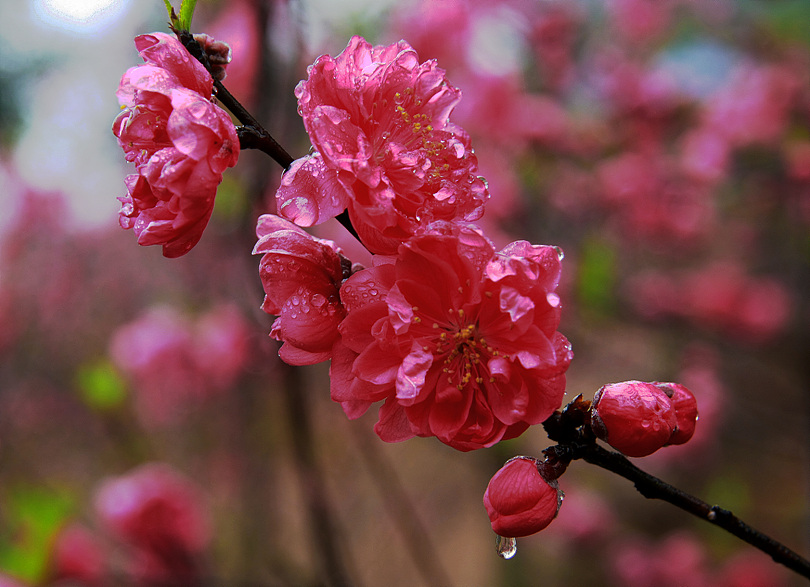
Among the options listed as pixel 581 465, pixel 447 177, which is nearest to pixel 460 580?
pixel 581 465

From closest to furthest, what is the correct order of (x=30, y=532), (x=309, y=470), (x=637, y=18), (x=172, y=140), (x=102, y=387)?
1. (x=172, y=140)
2. (x=309, y=470)
3. (x=30, y=532)
4. (x=102, y=387)
5. (x=637, y=18)

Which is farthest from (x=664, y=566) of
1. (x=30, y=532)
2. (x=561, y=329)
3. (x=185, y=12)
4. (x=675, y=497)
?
Answer: (x=185, y=12)

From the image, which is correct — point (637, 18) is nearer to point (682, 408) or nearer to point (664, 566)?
point (664, 566)

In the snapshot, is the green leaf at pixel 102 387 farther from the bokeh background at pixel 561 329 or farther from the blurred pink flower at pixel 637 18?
the blurred pink flower at pixel 637 18

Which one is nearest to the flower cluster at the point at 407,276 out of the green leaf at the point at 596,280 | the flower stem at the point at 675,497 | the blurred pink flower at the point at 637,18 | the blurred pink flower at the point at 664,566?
the flower stem at the point at 675,497

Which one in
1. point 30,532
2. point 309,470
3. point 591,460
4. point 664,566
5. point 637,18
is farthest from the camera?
point 637,18
